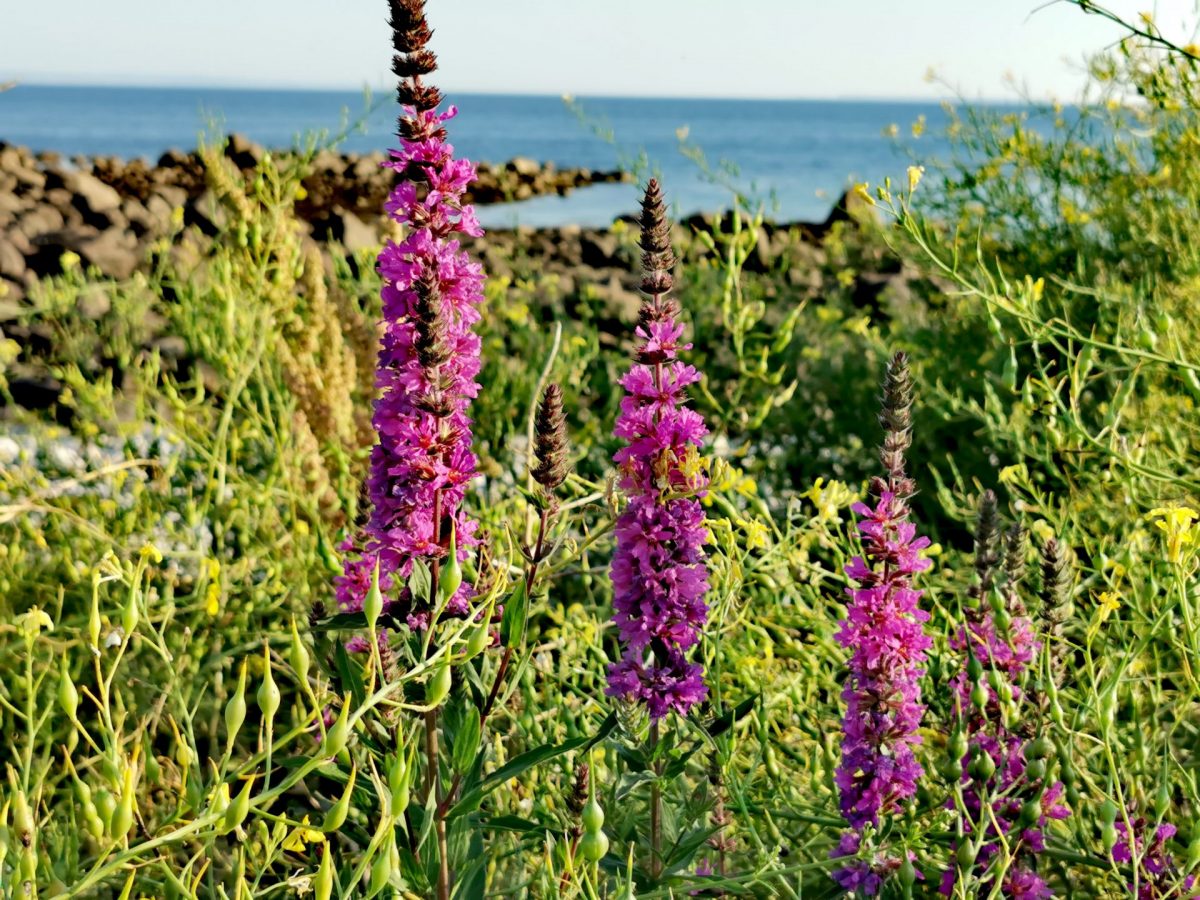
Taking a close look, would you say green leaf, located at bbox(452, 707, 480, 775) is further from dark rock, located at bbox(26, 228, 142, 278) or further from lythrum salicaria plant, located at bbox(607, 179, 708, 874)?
dark rock, located at bbox(26, 228, 142, 278)

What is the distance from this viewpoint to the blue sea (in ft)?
84.5

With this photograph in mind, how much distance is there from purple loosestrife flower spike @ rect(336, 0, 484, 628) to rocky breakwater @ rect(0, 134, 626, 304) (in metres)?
2.55

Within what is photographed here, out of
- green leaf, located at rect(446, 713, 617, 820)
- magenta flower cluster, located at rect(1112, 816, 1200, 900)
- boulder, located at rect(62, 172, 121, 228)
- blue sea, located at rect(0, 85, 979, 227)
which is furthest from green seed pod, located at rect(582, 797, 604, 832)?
boulder, located at rect(62, 172, 121, 228)

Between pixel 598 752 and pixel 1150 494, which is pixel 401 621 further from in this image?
pixel 1150 494

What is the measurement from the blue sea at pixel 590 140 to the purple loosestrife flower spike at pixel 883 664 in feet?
8.92

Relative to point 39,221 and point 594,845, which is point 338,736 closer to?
point 594,845

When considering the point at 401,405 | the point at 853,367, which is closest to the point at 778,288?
the point at 853,367

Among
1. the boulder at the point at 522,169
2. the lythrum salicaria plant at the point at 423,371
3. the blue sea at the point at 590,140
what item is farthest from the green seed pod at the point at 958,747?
the boulder at the point at 522,169

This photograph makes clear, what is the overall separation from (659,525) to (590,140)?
2381 inches

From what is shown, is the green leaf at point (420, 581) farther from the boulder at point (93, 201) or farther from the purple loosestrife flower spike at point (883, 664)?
the boulder at point (93, 201)

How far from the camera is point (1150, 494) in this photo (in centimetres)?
288

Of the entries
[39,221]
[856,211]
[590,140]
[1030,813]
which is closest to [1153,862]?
[1030,813]

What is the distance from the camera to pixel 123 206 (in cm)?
1695

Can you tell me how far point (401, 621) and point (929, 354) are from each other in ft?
14.7
